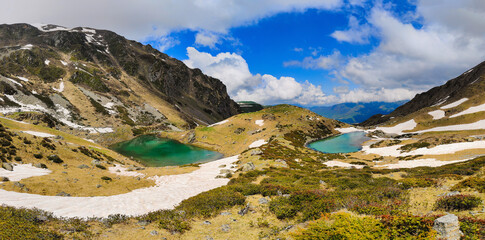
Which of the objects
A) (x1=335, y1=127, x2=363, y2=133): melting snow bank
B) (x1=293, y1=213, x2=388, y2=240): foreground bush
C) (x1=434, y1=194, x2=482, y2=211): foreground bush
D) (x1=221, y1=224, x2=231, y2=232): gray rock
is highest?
(x1=293, y1=213, x2=388, y2=240): foreground bush

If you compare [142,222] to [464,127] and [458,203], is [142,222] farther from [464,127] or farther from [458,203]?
[464,127]

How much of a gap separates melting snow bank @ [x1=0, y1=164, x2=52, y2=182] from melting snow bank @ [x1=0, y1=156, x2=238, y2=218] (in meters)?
4.13

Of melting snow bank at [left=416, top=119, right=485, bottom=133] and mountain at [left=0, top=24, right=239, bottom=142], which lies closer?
melting snow bank at [left=416, top=119, right=485, bottom=133]

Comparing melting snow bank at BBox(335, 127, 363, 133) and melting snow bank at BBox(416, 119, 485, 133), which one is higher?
melting snow bank at BBox(335, 127, 363, 133)

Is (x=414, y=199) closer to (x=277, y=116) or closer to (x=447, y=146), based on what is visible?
(x=447, y=146)

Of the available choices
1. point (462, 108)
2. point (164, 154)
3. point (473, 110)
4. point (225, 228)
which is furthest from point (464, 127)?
point (164, 154)

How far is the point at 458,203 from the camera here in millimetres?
10195

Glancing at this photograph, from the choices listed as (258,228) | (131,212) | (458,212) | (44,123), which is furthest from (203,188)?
(44,123)

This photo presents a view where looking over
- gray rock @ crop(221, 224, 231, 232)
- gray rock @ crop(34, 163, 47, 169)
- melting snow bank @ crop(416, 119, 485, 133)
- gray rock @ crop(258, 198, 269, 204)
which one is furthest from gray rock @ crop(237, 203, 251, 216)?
melting snow bank @ crop(416, 119, 485, 133)

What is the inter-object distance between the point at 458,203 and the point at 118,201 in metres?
24.5

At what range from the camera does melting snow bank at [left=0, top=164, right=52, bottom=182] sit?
18445mm

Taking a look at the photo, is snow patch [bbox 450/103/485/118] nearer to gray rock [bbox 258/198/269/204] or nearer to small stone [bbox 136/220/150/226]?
gray rock [bbox 258/198/269/204]

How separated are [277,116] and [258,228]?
114933 mm

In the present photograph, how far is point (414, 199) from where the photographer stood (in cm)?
1298
